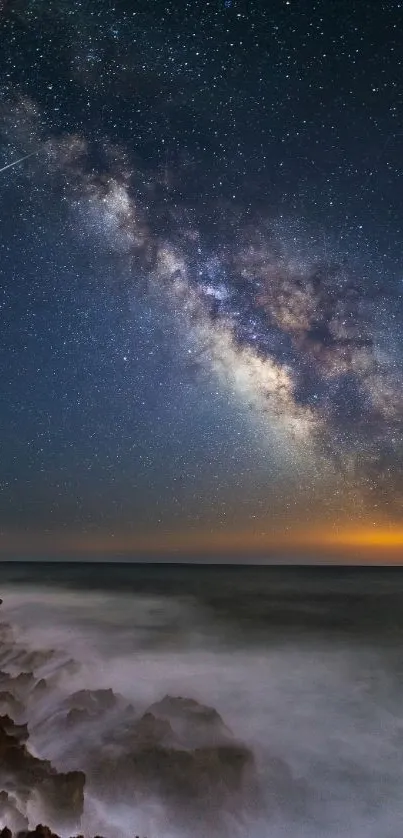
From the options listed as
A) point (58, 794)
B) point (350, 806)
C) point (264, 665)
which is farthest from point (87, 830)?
point (264, 665)

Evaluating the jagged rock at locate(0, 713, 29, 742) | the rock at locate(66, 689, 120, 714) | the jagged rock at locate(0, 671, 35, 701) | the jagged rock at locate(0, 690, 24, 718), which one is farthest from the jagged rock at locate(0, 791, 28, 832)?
the jagged rock at locate(0, 671, 35, 701)

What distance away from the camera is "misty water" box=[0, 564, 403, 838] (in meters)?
10.6

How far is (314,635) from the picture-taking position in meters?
34.8

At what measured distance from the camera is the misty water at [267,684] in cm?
1060

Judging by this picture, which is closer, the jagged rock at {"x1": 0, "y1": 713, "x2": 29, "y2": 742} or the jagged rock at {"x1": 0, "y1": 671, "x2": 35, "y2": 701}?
the jagged rock at {"x1": 0, "y1": 713, "x2": 29, "y2": 742}

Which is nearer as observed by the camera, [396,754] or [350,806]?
[350,806]

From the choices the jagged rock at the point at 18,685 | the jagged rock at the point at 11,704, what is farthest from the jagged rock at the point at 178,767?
the jagged rock at the point at 18,685

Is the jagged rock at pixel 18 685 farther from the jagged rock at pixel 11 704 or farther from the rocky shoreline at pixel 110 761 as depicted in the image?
the jagged rock at pixel 11 704

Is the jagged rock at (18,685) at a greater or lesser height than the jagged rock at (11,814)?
greater

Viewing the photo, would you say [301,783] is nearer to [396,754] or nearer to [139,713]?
[396,754]

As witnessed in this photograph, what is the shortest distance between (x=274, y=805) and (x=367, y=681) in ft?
44.3

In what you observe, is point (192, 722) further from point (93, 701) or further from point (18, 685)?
point (18, 685)

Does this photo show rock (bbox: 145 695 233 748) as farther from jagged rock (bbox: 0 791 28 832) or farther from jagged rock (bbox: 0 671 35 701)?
jagged rock (bbox: 0 791 28 832)

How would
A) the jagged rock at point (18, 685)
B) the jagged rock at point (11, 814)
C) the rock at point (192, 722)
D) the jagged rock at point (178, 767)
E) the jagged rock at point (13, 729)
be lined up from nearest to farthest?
the jagged rock at point (11, 814) < the jagged rock at point (178, 767) < the jagged rock at point (13, 729) < the rock at point (192, 722) < the jagged rock at point (18, 685)
